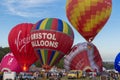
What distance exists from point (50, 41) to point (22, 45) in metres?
4.77

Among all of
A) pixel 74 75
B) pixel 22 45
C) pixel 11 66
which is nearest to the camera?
pixel 22 45

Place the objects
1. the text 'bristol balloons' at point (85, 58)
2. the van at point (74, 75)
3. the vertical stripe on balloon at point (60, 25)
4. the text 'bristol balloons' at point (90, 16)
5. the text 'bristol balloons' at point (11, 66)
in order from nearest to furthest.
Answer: the text 'bristol balloons' at point (90, 16), the vertical stripe on balloon at point (60, 25), the van at point (74, 75), the text 'bristol balloons' at point (11, 66), the text 'bristol balloons' at point (85, 58)

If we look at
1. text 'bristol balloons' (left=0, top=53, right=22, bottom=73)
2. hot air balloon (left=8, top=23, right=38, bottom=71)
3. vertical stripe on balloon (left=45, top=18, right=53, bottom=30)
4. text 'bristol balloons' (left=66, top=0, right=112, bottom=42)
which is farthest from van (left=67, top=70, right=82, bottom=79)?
vertical stripe on balloon (left=45, top=18, right=53, bottom=30)

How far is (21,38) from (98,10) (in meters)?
9.35

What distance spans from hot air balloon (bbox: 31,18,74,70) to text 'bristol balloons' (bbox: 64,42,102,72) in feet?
20.0

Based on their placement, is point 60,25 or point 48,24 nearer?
point 48,24

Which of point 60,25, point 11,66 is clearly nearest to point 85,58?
point 60,25

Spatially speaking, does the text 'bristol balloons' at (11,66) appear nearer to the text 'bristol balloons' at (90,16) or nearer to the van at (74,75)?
the van at (74,75)

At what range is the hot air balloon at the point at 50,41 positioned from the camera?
34.7 meters

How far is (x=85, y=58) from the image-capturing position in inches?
1644

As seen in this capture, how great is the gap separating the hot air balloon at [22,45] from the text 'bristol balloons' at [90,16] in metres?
6.11

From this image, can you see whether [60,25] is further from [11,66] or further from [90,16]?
[11,66]

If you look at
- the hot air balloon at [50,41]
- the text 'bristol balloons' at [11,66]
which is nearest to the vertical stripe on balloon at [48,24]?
the hot air balloon at [50,41]

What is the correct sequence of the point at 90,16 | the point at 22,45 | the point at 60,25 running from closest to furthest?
1. the point at 90,16
2. the point at 60,25
3. the point at 22,45
